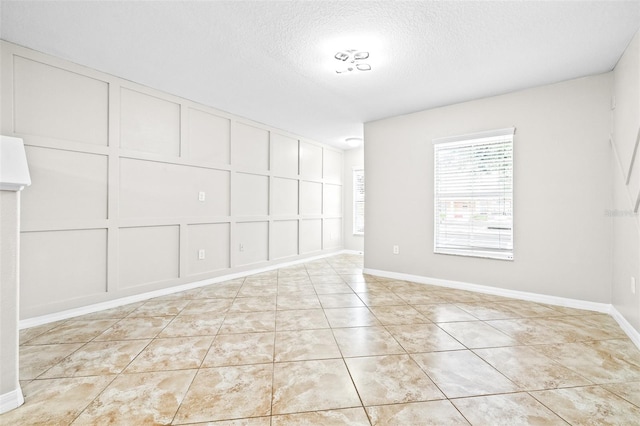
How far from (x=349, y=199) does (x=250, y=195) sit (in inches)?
114

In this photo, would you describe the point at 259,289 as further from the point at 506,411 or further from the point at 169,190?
the point at 506,411

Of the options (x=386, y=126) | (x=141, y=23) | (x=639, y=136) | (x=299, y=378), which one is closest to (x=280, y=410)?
(x=299, y=378)

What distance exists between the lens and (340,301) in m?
3.34

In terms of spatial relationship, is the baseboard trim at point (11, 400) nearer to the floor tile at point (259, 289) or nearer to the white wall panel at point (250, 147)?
the floor tile at point (259, 289)

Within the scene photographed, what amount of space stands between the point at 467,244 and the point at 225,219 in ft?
11.4

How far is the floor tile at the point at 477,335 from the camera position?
2279 mm

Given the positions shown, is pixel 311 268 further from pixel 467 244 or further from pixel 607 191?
pixel 607 191

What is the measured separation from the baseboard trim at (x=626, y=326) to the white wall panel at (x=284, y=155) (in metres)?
4.70

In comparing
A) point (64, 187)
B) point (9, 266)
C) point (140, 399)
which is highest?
point (64, 187)

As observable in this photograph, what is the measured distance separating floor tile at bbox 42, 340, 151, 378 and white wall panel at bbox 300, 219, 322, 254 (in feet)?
12.0

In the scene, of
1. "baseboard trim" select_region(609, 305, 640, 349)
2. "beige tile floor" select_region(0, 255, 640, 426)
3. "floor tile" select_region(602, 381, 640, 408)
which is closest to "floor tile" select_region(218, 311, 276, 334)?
"beige tile floor" select_region(0, 255, 640, 426)

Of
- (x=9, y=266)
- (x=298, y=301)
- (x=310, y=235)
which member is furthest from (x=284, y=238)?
(x=9, y=266)

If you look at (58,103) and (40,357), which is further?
(58,103)

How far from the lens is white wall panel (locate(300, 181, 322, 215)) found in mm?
5762
